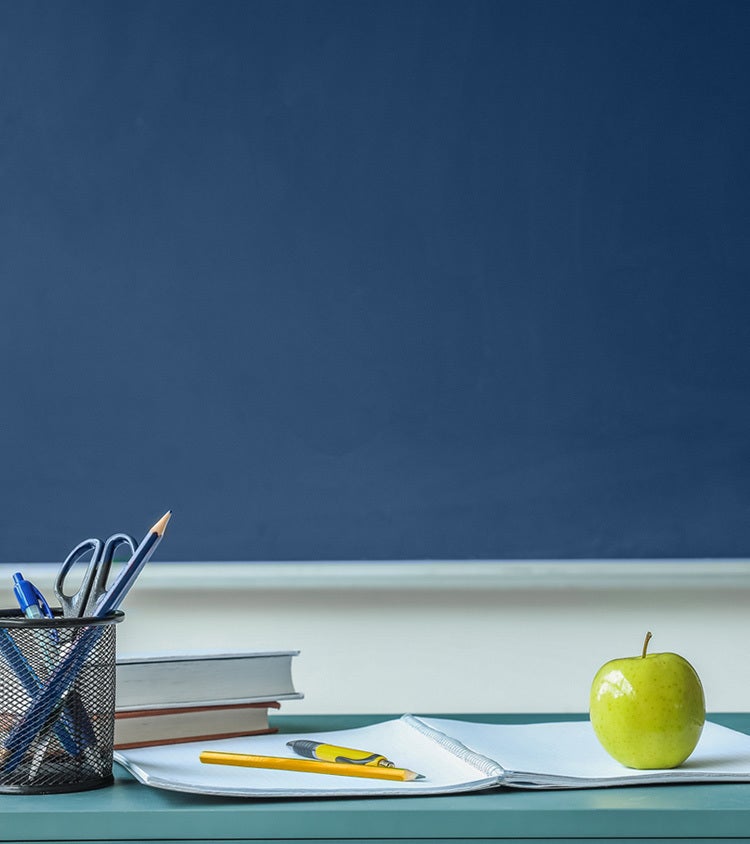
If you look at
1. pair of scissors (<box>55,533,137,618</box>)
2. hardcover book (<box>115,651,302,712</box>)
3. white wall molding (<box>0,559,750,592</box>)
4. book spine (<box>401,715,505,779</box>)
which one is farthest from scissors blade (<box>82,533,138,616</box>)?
white wall molding (<box>0,559,750,592</box>)

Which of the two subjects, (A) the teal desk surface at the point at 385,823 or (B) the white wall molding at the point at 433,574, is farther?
(B) the white wall molding at the point at 433,574

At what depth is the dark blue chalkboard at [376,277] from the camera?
4.65 feet

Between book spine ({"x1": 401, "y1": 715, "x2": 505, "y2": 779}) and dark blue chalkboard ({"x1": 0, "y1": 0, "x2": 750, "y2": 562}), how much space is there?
1.43 ft

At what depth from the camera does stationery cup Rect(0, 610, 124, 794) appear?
0.77 metres

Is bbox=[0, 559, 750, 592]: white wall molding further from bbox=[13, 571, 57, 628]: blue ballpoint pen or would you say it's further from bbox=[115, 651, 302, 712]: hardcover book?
bbox=[13, 571, 57, 628]: blue ballpoint pen

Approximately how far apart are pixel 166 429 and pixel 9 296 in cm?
28

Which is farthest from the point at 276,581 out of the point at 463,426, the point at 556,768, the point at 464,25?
the point at 464,25

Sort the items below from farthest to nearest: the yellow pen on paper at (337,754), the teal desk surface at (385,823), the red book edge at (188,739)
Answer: the red book edge at (188,739)
the yellow pen on paper at (337,754)
the teal desk surface at (385,823)

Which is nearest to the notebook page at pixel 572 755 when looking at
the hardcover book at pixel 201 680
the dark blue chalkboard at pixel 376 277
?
the hardcover book at pixel 201 680

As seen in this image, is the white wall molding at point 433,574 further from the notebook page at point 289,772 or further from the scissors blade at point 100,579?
the scissors blade at point 100,579

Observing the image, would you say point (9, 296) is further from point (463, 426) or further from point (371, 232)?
point (463, 426)

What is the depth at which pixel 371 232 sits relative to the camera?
1.45 meters

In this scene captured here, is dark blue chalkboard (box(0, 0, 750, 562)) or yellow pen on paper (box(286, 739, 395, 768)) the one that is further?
dark blue chalkboard (box(0, 0, 750, 562))

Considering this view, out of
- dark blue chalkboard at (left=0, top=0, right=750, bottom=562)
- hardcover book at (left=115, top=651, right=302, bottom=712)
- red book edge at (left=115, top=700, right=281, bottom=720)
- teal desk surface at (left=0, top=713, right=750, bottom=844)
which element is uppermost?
dark blue chalkboard at (left=0, top=0, right=750, bottom=562)
